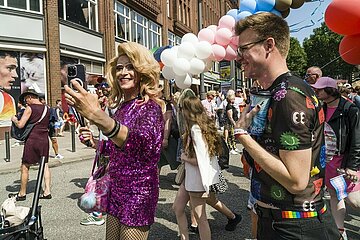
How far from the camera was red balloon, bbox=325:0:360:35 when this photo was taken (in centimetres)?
331

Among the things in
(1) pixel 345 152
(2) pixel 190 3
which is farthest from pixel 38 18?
(2) pixel 190 3

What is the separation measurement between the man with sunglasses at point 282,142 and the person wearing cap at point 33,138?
469cm

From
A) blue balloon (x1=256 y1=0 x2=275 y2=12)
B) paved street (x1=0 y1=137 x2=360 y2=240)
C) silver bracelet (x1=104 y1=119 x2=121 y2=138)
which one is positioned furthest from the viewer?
blue balloon (x1=256 y1=0 x2=275 y2=12)

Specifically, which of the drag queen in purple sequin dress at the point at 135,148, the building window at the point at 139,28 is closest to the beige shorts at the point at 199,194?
the drag queen in purple sequin dress at the point at 135,148

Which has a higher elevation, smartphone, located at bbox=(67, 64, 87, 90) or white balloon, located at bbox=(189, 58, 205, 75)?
white balloon, located at bbox=(189, 58, 205, 75)

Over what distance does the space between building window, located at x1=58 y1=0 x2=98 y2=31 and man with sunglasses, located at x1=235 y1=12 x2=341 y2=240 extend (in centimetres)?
1473

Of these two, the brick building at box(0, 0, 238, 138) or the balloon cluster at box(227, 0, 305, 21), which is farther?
the brick building at box(0, 0, 238, 138)

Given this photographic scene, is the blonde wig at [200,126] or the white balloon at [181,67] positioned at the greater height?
the white balloon at [181,67]

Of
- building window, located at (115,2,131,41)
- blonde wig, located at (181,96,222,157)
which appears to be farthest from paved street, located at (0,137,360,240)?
building window, located at (115,2,131,41)

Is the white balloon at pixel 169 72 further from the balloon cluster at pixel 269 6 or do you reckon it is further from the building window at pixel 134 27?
the building window at pixel 134 27

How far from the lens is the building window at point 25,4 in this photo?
41.9 ft

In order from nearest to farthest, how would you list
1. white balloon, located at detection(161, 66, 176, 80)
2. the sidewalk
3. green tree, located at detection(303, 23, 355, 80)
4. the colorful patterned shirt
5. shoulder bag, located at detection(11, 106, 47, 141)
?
1. the colorful patterned shirt
2. white balloon, located at detection(161, 66, 176, 80)
3. shoulder bag, located at detection(11, 106, 47, 141)
4. green tree, located at detection(303, 23, 355, 80)
5. the sidewalk

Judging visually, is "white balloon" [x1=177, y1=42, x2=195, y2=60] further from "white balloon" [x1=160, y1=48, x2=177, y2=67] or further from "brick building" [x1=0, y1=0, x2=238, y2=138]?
"brick building" [x1=0, y1=0, x2=238, y2=138]

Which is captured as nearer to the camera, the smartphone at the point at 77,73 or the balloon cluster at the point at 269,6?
the smartphone at the point at 77,73
